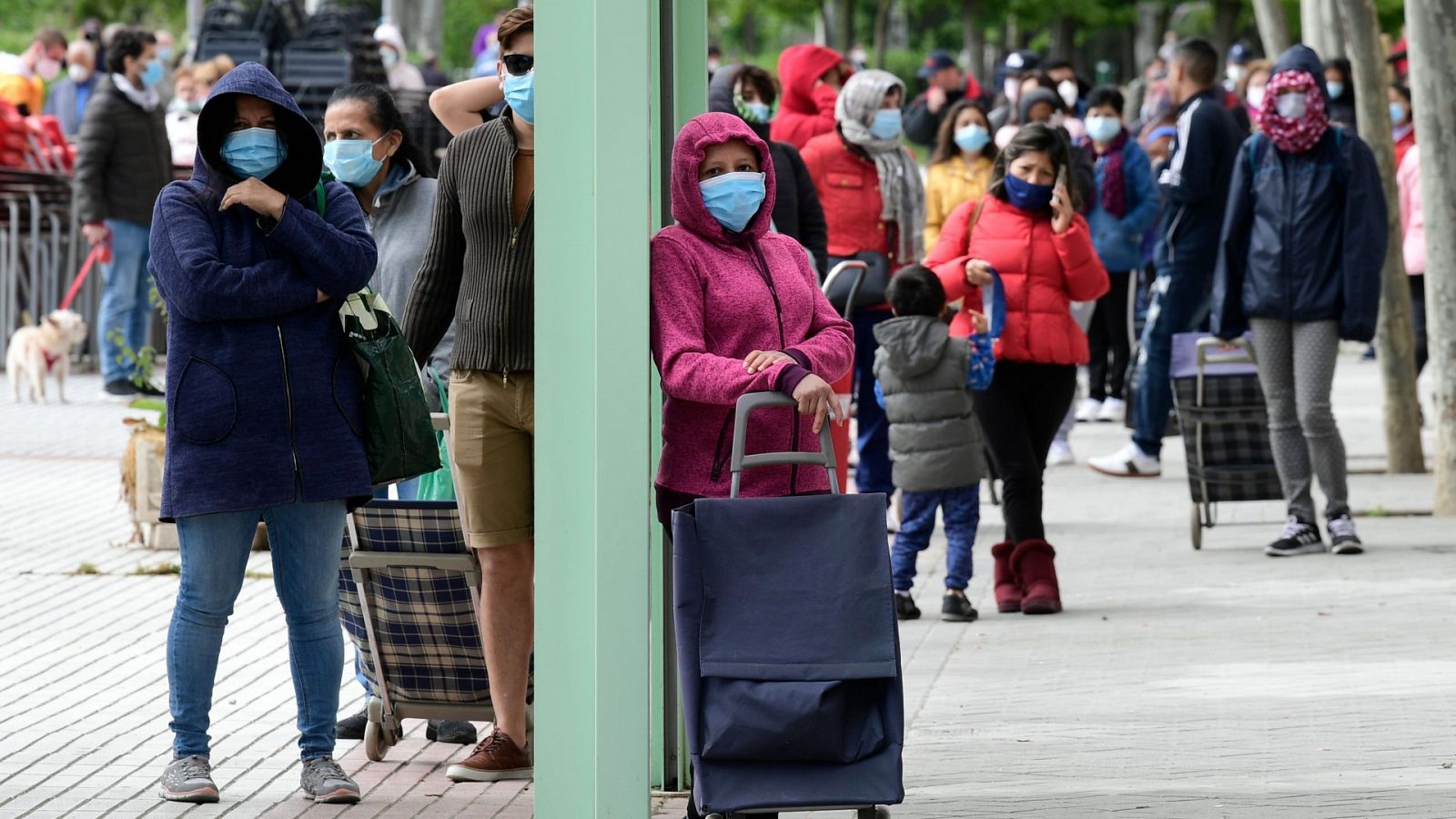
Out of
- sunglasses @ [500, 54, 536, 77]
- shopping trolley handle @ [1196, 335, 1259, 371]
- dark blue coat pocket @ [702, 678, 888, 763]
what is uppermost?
sunglasses @ [500, 54, 536, 77]

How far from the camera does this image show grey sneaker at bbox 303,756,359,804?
5680mm

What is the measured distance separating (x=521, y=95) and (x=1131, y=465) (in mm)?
7837

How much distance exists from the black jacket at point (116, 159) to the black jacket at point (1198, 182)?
23.1 ft

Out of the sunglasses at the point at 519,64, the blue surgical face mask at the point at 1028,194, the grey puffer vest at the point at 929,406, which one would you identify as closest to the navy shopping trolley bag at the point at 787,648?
the sunglasses at the point at 519,64

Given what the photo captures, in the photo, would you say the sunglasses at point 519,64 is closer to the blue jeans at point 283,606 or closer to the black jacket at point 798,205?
the blue jeans at point 283,606

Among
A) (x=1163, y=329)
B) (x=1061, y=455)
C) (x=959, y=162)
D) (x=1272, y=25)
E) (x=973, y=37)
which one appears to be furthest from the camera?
(x=973, y=37)

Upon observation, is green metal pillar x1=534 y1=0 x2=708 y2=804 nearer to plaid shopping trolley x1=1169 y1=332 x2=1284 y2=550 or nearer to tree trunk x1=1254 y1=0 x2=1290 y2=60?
plaid shopping trolley x1=1169 y1=332 x2=1284 y2=550

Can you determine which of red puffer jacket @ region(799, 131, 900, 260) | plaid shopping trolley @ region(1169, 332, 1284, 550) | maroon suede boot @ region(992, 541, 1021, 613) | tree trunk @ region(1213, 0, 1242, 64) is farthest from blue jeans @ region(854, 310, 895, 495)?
tree trunk @ region(1213, 0, 1242, 64)

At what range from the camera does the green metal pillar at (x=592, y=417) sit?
471cm

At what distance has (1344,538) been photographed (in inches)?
390

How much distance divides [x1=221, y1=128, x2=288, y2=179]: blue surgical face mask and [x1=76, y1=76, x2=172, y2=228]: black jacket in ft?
32.8

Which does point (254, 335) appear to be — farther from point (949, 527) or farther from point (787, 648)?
point (949, 527)

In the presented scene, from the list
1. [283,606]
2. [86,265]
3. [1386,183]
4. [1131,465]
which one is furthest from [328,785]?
[86,265]

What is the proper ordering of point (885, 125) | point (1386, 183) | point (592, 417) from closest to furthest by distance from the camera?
point (592, 417)
point (885, 125)
point (1386, 183)
